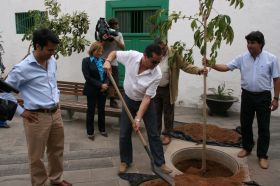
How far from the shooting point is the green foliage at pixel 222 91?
289 inches

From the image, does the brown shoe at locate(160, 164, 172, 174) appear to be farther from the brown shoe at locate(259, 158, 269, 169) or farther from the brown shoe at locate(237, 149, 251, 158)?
the brown shoe at locate(259, 158, 269, 169)

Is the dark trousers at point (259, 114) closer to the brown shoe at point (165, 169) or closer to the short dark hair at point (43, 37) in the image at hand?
the brown shoe at point (165, 169)

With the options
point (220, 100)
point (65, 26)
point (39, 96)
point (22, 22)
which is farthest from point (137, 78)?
point (22, 22)

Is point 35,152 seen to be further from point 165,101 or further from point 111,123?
point 111,123

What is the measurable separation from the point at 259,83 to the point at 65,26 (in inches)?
189

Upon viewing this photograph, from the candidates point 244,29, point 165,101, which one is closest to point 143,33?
point 244,29

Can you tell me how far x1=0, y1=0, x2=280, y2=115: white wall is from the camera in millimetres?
7016

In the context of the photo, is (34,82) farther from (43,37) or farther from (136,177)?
(136,177)

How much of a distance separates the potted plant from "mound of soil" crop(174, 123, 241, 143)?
90cm

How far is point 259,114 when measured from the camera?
15.7 feet

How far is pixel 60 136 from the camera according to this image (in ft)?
12.8

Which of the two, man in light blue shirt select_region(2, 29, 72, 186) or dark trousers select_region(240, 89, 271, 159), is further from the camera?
dark trousers select_region(240, 89, 271, 159)

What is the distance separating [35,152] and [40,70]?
35.4 inches

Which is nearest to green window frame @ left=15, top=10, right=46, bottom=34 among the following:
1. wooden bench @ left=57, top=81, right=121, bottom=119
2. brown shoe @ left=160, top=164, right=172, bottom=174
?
wooden bench @ left=57, top=81, right=121, bottom=119
